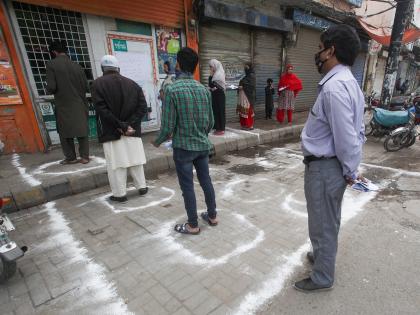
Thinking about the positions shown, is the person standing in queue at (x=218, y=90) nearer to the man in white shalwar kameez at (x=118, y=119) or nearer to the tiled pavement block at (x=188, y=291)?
the man in white shalwar kameez at (x=118, y=119)

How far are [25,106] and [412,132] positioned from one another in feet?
27.4

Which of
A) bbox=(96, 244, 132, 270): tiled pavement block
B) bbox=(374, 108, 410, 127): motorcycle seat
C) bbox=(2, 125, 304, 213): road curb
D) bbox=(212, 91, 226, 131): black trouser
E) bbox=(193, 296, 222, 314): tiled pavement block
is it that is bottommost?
bbox=(193, 296, 222, 314): tiled pavement block

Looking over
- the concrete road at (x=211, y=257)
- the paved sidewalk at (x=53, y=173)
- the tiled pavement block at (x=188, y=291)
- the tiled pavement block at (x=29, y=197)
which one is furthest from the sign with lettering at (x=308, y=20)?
the tiled pavement block at (x=188, y=291)

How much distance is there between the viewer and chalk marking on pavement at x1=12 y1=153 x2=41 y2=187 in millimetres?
3888

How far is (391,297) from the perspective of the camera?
2.04 meters

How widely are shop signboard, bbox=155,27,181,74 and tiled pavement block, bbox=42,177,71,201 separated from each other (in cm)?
411

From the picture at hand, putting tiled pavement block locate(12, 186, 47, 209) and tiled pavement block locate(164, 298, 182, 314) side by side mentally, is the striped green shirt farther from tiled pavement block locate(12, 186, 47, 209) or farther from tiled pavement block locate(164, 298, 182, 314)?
tiled pavement block locate(12, 186, 47, 209)

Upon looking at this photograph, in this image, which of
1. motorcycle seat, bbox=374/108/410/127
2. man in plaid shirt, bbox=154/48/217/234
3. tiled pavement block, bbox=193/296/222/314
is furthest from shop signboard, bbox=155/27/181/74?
tiled pavement block, bbox=193/296/222/314

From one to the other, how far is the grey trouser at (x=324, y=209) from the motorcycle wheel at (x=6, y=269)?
2404mm

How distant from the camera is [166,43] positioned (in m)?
6.95

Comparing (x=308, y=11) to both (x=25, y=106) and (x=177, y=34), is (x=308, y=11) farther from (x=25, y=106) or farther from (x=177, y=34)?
(x=25, y=106)

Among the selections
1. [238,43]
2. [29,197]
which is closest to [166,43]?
[238,43]

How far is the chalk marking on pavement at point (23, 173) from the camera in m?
3.89

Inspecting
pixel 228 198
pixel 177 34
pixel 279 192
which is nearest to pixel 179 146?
pixel 228 198
